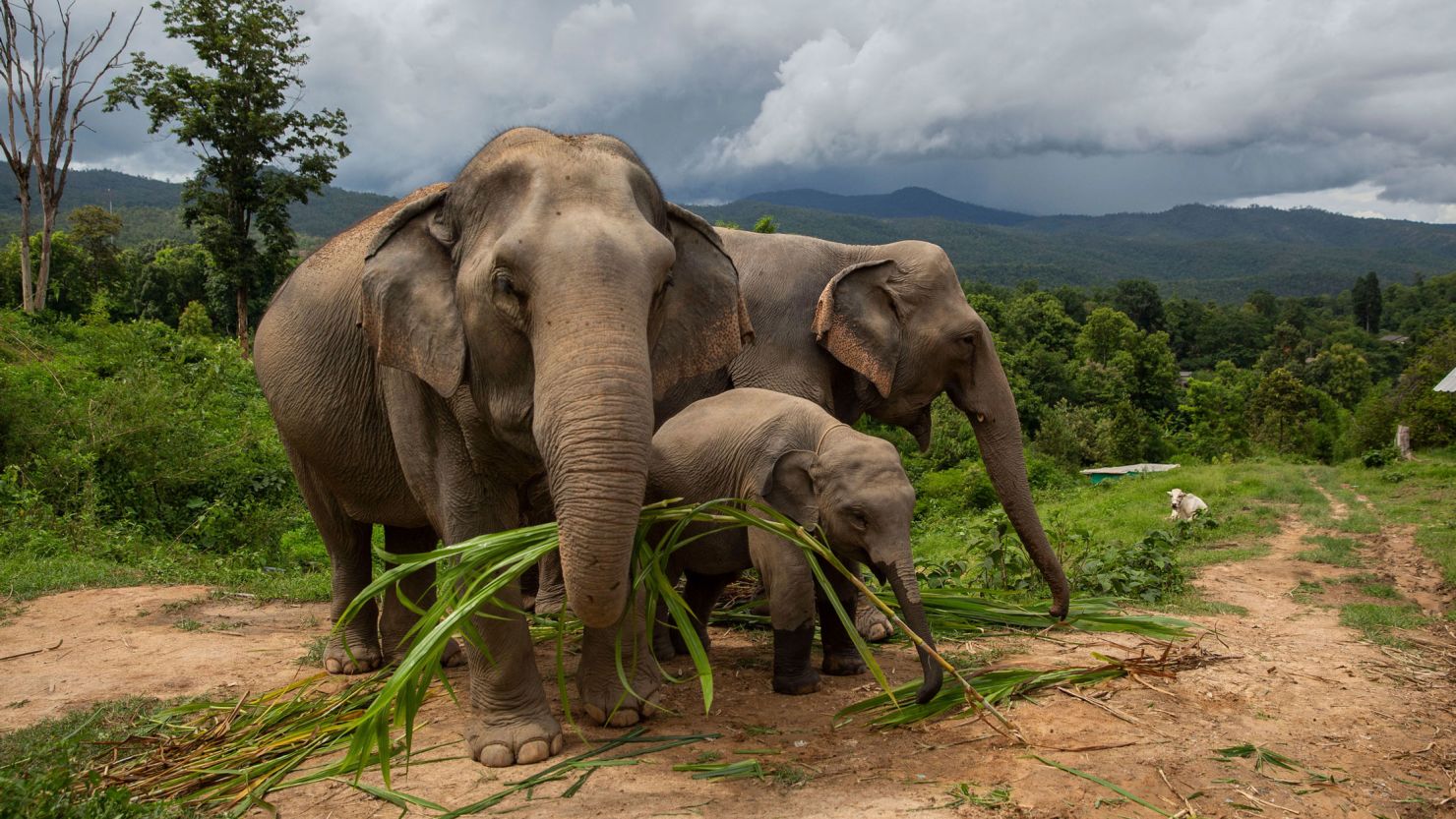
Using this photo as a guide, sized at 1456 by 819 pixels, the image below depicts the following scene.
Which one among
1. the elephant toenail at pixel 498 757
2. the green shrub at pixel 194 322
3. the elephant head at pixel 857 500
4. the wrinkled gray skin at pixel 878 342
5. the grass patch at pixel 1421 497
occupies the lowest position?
the grass patch at pixel 1421 497

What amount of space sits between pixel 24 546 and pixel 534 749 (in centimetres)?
850

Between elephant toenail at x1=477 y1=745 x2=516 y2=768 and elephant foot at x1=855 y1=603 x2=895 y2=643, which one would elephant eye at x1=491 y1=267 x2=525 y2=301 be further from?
elephant foot at x1=855 y1=603 x2=895 y2=643

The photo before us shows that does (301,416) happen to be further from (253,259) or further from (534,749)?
(253,259)

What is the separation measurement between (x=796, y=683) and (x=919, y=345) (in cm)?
355

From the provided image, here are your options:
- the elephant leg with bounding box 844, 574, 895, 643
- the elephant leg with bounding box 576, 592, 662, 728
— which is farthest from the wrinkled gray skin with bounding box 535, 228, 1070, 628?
the elephant leg with bounding box 576, 592, 662, 728

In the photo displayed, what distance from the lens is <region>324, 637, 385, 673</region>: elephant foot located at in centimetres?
706

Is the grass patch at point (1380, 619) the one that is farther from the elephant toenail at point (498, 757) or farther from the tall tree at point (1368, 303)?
the tall tree at point (1368, 303)

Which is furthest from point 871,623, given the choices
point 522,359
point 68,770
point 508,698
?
point 68,770

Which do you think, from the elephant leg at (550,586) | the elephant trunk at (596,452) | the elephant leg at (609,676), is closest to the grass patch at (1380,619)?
the elephant leg at (609,676)

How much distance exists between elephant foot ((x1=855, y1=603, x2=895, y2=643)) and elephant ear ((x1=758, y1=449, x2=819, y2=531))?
1.95 metres

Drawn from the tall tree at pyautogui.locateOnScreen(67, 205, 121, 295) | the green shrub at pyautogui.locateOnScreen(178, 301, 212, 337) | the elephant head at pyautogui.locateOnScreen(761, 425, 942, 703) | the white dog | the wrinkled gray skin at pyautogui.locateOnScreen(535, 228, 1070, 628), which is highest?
the tall tree at pyautogui.locateOnScreen(67, 205, 121, 295)

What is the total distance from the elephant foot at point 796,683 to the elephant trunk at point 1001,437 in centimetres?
248

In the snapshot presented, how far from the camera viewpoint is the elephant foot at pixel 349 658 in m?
7.06

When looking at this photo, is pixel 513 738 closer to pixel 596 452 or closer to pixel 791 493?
pixel 596 452
